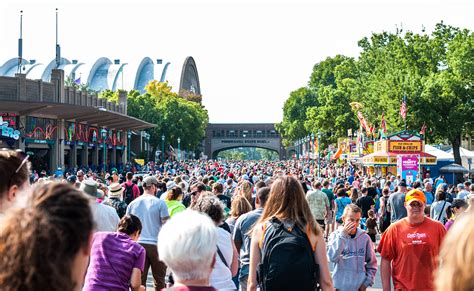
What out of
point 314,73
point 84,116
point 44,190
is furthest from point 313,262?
point 314,73

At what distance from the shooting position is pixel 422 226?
7.57 m

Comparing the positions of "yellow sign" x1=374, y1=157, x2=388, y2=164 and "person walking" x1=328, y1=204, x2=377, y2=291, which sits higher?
"yellow sign" x1=374, y1=157, x2=388, y2=164

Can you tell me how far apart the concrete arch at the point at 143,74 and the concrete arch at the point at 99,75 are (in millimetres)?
6062

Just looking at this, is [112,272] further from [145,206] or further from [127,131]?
[127,131]

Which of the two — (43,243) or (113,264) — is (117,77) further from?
(43,243)

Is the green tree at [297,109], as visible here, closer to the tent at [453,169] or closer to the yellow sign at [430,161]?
the tent at [453,169]

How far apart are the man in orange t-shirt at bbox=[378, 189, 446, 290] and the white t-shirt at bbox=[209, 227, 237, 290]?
153cm

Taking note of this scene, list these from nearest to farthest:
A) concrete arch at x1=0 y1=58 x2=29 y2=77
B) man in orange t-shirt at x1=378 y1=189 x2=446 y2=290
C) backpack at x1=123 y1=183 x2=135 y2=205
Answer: man in orange t-shirt at x1=378 y1=189 x2=446 y2=290, backpack at x1=123 y1=183 x2=135 y2=205, concrete arch at x1=0 y1=58 x2=29 y2=77

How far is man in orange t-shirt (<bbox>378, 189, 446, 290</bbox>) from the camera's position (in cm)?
739

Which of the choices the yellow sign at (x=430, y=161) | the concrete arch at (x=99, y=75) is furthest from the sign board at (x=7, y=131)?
the concrete arch at (x=99, y=75)

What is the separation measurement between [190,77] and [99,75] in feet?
60.6

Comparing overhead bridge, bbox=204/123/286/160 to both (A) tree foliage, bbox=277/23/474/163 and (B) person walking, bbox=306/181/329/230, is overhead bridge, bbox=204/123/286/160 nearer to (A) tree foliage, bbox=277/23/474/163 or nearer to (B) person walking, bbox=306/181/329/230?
(A) tree foliage, bbox=277/23/474/163

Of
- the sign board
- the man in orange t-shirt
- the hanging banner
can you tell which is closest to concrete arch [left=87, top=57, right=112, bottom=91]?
the sign board

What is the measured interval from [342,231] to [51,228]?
5904mm
